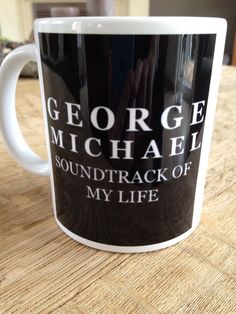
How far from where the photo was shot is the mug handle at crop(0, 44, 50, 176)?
295 mm

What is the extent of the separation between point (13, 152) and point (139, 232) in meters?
0.17

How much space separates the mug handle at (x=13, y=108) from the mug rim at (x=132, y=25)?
71mm

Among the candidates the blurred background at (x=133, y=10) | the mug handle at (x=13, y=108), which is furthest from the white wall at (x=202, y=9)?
the mug handle at (x=13, y=108)

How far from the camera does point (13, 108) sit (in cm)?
33

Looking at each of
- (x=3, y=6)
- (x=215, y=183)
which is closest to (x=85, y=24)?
(x=215, y=183)

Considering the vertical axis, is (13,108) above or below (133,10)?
above

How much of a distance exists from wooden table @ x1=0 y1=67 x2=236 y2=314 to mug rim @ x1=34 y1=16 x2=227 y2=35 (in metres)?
0.19

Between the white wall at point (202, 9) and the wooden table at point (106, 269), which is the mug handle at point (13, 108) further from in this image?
the white wall at point (202, 9)

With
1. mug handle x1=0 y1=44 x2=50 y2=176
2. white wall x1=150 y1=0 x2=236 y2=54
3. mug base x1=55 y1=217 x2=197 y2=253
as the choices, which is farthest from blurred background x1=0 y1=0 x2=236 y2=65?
mug base x1=55 y1=217 x2=197 y2=253

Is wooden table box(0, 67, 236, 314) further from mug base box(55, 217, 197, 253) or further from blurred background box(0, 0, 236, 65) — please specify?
blurred background box(0, 0, 236, 65)

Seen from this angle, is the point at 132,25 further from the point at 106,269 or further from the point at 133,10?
the point at 133,10

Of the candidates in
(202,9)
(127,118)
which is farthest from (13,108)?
(202,9)

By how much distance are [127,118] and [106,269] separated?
0.42 feet

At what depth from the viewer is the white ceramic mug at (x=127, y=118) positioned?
22 cm
